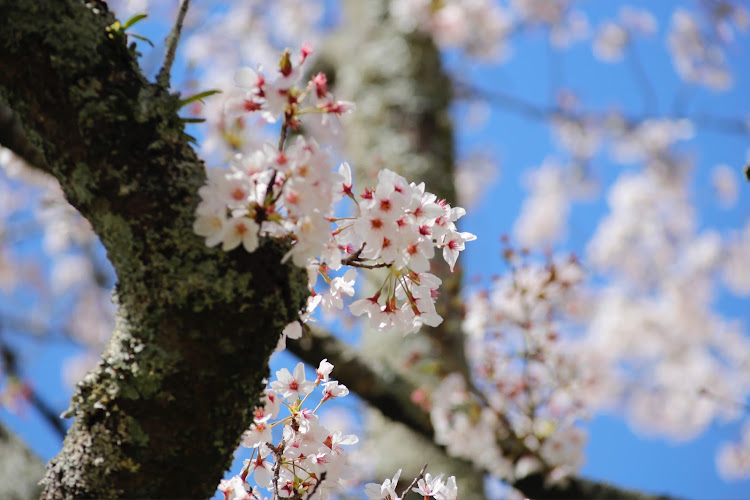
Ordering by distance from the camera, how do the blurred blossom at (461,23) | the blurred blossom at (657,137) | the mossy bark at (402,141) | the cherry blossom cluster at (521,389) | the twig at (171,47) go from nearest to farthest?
the twig at (171,47) < the cherry blossom cluster at (521,389) < the mossy bark at (402,141) < the blurred blossom at (461,23) < the blurred blossom at (657,137)

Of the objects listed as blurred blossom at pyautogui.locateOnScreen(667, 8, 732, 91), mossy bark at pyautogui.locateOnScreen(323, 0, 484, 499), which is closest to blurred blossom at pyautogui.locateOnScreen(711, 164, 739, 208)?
blurred blossom at pyautogui.locateOnScreen(667, 8, 732, 91)

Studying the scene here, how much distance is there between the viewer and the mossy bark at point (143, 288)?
0.95m

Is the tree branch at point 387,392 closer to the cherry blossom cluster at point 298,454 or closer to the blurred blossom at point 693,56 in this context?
the cherry blossom cluster at point 298,454

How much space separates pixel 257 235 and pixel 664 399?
11924 millimetres

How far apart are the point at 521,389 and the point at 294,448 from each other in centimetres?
160

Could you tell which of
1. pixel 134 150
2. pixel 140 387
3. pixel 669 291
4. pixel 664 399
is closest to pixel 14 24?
pixel 134 150

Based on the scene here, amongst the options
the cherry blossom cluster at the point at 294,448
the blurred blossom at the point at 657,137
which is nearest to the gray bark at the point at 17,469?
the cherry blossom cluster at the point at 294,448

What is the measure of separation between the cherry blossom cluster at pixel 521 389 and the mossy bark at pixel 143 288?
173cm

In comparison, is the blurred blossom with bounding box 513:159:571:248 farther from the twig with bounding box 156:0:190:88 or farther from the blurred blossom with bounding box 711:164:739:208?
the twig with bounding box 156:0:190:88

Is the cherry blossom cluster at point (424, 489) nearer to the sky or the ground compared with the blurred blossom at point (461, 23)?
nearer to the ground

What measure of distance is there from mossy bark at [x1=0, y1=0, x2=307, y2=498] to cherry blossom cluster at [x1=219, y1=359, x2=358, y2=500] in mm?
212

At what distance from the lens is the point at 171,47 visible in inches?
47.8

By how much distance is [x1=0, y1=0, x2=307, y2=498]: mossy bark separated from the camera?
953mm

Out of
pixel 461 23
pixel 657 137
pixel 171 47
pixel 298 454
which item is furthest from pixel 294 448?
pixel 657 137
